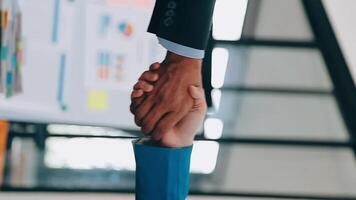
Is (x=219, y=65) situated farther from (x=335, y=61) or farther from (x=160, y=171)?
(x=160, y=171)

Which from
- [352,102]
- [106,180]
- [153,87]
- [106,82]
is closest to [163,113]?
[153,87]

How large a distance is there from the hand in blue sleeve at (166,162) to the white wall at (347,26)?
630 mm

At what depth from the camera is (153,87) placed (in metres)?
0.67

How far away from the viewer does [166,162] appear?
0.64 meters

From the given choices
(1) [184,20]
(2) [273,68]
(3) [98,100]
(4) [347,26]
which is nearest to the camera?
(1) [184,20]

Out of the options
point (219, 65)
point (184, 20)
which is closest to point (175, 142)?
point (184, 20)

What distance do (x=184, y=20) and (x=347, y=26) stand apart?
27.6 inches

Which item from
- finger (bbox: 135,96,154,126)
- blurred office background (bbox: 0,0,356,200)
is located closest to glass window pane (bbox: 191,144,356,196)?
blurred office background (bbox: 0,0,356,200)

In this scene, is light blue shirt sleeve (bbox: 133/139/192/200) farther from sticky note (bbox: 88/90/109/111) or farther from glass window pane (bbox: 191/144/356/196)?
glass window pane (bbox: 191/144/356/196)

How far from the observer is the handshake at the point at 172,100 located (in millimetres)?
652

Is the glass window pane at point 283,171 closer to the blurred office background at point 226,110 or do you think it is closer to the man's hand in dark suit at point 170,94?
the blurred office background at point 226,110

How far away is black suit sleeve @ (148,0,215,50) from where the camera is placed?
0.60 m

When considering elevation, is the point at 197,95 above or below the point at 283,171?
above

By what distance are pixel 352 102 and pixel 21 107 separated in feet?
2.36
